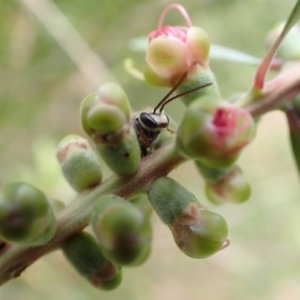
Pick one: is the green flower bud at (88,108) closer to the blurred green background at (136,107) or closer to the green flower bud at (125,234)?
the green flower bud at (125,234)

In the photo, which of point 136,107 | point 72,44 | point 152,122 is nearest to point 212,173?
point 152,122

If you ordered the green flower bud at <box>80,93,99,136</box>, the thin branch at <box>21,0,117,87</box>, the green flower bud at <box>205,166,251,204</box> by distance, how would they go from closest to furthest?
the green flower bud at <box>80,93,99,136</box>, the green flower bud at <box>205,166,251,204</box>, the thin branch at <box>21,0,117,87</box>

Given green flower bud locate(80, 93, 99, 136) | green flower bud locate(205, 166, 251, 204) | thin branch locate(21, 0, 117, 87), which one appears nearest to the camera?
green flower bud locate(80, 93, 99, 136)

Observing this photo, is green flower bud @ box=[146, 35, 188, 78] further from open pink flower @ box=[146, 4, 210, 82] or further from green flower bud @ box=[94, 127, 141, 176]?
green flower bud @ box=[94, 127, 141, 176]

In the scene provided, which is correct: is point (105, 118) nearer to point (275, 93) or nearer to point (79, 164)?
point (79, 164)

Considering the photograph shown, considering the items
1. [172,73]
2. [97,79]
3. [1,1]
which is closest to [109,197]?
[172,73]

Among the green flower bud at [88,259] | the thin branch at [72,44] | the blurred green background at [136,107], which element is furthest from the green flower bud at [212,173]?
the thin branch at [72,44]

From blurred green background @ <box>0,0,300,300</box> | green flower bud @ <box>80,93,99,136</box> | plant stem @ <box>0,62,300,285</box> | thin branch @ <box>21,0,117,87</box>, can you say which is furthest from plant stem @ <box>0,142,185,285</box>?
thin branch @ <box>21,0,117,87</box>
